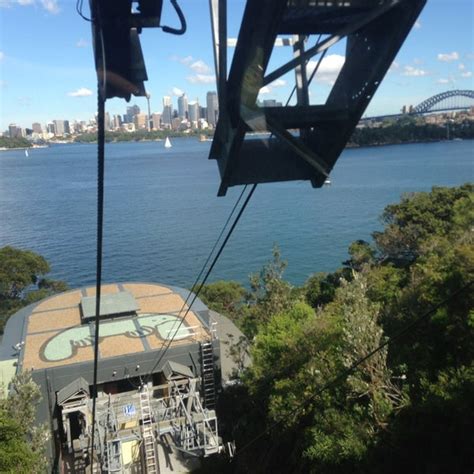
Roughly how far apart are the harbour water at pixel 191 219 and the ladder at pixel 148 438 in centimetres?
1587

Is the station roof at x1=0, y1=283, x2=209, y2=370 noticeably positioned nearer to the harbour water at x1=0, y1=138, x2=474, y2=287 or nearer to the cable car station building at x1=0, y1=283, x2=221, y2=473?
the cable car station building at x1=0, y1=283, x2=221, y2=473

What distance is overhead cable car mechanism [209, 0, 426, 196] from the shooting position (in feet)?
5.51

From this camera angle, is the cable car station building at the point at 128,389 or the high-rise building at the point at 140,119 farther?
the cable car station building at the point at 128,389

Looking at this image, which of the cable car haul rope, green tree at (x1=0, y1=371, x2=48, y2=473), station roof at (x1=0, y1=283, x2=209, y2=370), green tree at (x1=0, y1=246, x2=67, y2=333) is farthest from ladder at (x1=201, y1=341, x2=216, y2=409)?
green tree at (x1=0, y1=246, x2=67, y2=333)

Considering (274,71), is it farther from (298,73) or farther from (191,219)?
(191,219)

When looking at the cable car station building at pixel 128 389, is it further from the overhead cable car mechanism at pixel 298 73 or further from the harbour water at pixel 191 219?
the harbour water at pixel 191 219

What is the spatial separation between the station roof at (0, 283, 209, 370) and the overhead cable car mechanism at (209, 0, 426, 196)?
6.70 meters

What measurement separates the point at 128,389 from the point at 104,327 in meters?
1.49

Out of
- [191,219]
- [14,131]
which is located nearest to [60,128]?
[14,131]

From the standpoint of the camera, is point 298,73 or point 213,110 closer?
point 298,73

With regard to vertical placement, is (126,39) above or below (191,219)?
above

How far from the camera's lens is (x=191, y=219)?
36.4 meters

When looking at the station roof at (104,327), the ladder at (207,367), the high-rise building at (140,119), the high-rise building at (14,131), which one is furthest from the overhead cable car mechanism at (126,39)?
the high-rise building at (14,131)

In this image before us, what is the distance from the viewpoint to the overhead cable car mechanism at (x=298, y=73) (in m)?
1.68
